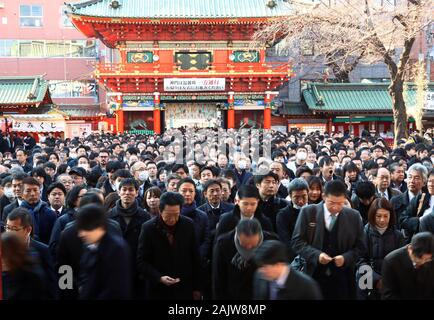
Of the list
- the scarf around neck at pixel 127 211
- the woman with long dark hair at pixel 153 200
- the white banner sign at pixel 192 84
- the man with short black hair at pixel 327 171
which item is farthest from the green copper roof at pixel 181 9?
the scarf around neck at pixel 127 211

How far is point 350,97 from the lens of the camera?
29547 millimetres

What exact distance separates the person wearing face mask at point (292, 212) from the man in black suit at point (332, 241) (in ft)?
2.24

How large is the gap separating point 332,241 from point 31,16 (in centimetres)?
3659

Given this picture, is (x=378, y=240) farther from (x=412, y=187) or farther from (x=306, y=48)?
(x=306, y=48)

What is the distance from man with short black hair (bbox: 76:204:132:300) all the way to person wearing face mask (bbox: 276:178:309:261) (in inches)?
84.7

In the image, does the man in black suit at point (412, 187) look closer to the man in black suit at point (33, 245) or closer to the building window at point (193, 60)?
the man in black suit at point (33, 245)

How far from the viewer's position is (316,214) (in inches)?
204

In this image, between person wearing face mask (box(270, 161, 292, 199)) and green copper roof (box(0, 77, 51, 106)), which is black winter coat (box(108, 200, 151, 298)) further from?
green copper roof (box(0, 77, 51, 106))

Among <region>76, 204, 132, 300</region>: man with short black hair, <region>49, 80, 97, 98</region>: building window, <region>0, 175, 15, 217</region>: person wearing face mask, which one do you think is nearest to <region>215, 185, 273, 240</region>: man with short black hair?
<region>76, 204, 132, 300</region>: man with short black hair

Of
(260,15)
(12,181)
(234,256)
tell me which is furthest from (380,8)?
(234,256)

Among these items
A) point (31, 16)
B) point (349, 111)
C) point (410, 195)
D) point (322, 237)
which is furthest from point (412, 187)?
point (31, 16)

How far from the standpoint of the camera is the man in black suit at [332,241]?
16.6 ft
